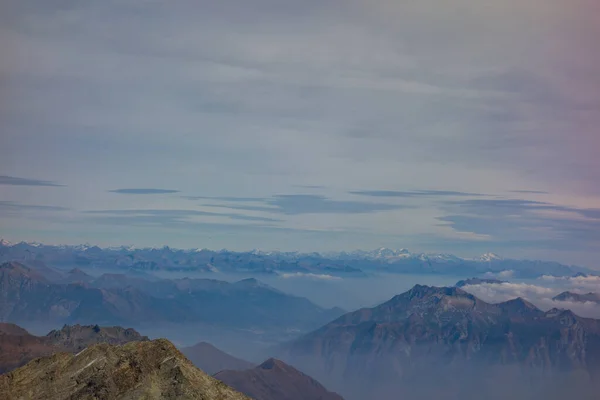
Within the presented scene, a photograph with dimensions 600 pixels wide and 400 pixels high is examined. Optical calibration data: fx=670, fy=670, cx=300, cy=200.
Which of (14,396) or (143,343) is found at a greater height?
(143,343)

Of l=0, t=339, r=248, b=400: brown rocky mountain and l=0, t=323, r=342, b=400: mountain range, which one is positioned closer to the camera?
l=0, t=339, r=248, b=400: brown rocky mountain

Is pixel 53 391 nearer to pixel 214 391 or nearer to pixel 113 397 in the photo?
pixel 113 397

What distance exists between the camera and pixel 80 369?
456ft

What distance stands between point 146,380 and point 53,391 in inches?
792

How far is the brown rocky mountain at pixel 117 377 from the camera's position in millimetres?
129625

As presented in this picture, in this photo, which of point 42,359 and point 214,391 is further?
point 42,359

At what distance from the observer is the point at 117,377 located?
134 m

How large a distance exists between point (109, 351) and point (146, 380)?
12433 mm

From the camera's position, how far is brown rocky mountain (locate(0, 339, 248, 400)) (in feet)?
425

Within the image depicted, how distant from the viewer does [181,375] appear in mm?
130875

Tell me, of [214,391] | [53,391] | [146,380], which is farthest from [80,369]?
[214,391]

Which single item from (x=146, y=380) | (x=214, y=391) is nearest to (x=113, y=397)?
(x=146, y=380)

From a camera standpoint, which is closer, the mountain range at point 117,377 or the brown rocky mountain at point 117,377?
the brown rocky mountain at point 117,377

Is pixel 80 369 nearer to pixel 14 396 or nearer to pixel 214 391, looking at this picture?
pixel 14 396
